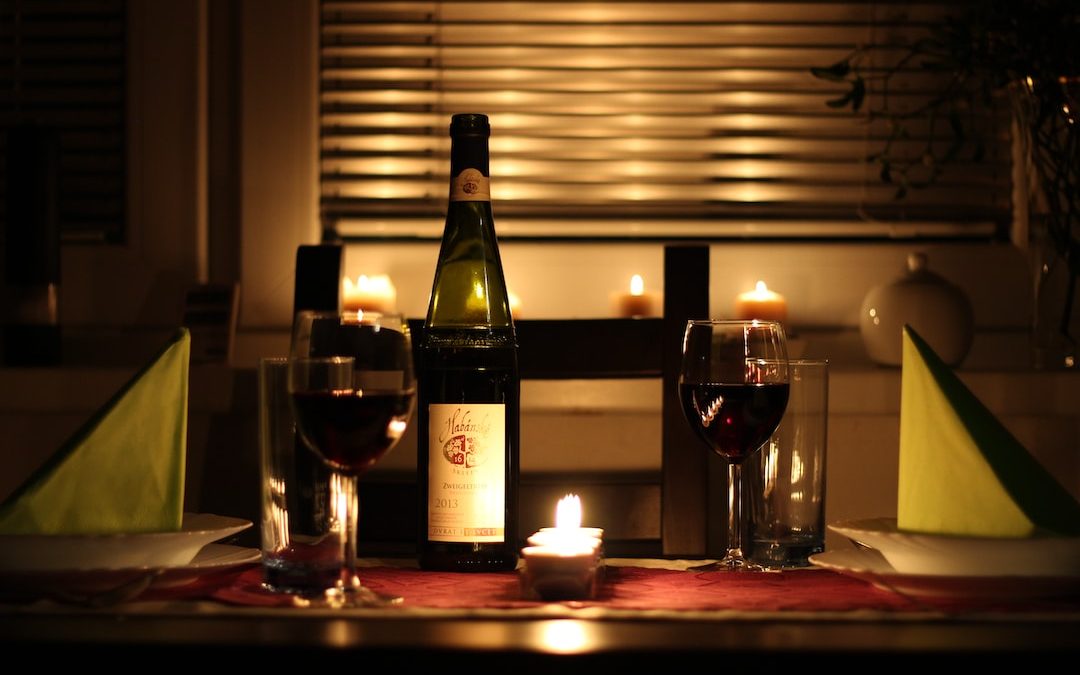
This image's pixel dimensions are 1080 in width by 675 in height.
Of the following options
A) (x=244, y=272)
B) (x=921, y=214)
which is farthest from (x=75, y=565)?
(x=921, y=214)

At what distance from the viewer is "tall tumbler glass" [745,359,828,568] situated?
1.01m

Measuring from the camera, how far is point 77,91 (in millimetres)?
2236

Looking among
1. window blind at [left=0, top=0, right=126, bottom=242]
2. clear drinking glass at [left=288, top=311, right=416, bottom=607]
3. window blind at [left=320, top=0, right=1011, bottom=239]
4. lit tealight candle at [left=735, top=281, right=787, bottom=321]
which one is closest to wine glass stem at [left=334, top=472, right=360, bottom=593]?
clear drinking glass at [left=288, top=311, right=416, bottom=607]

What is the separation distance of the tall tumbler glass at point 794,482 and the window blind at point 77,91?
1.58m

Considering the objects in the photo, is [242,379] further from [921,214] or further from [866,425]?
[921,214]

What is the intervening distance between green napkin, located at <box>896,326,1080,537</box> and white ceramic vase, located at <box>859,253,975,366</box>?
1008 mm

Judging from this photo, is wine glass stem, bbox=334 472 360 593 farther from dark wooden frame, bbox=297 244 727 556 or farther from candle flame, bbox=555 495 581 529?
dark wooden frame, bbox=297 244 727 556

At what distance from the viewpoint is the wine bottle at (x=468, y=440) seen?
38.1 inches

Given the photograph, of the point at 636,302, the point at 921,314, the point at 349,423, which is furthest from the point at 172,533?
the point at 921,314

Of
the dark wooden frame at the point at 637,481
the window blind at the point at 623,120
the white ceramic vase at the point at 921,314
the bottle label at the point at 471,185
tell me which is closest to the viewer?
the bottle label at the point at 471,185

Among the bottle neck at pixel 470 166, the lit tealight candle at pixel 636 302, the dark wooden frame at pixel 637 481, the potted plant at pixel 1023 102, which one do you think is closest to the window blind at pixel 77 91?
the lit tealight candle at pixel 636 302

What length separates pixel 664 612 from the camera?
781 millimetres

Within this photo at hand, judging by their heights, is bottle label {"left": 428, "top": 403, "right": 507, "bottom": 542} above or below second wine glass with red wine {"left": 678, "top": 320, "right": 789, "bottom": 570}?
below

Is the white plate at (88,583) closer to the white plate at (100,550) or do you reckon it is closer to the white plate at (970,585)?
the white plate at (100,550)
